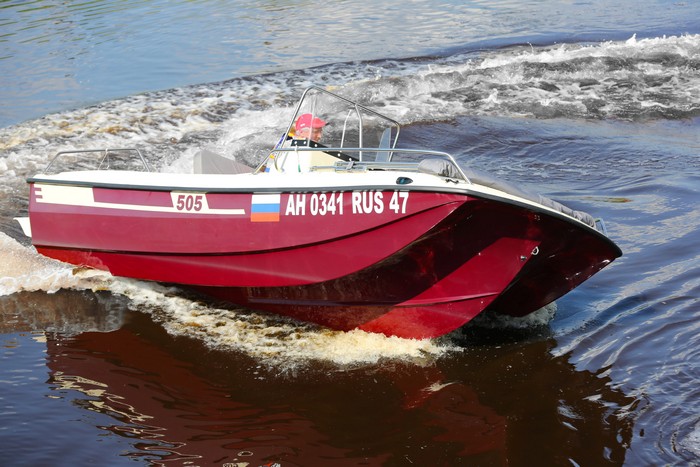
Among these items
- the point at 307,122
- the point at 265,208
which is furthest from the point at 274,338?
the point at 307,122

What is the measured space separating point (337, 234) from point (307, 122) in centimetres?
165

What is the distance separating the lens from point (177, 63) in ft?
61.8

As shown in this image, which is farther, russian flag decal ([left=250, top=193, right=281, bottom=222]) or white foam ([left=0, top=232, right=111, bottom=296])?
white foam ([left=0, top=232, right=111, bottom=296])

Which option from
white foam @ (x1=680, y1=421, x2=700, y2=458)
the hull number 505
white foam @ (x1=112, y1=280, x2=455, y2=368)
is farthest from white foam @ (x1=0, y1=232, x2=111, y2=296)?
white foam @ (x1=680, y1=421, x2=700, y2=458)

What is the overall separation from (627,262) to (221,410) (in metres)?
4.57

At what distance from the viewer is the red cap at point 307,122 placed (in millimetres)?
7688

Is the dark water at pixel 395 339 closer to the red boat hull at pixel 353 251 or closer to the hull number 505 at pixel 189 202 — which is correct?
the red boat hull at pixel 353 251

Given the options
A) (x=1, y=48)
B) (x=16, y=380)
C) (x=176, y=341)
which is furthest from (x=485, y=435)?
(x=1, y=48)

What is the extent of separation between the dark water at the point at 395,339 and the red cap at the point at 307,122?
187 centimetres

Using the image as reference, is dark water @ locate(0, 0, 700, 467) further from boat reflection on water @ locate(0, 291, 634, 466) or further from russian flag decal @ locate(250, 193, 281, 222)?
russian flag decal @ locate(250, 193, 281, 222)

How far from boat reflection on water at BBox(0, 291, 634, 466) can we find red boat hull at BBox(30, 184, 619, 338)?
0.54m

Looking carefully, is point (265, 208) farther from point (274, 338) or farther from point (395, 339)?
point (395, 339)

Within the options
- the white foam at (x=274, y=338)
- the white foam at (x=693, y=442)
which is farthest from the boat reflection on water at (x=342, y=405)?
the white foam at (x=693, y=442)

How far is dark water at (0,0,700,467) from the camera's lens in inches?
226
